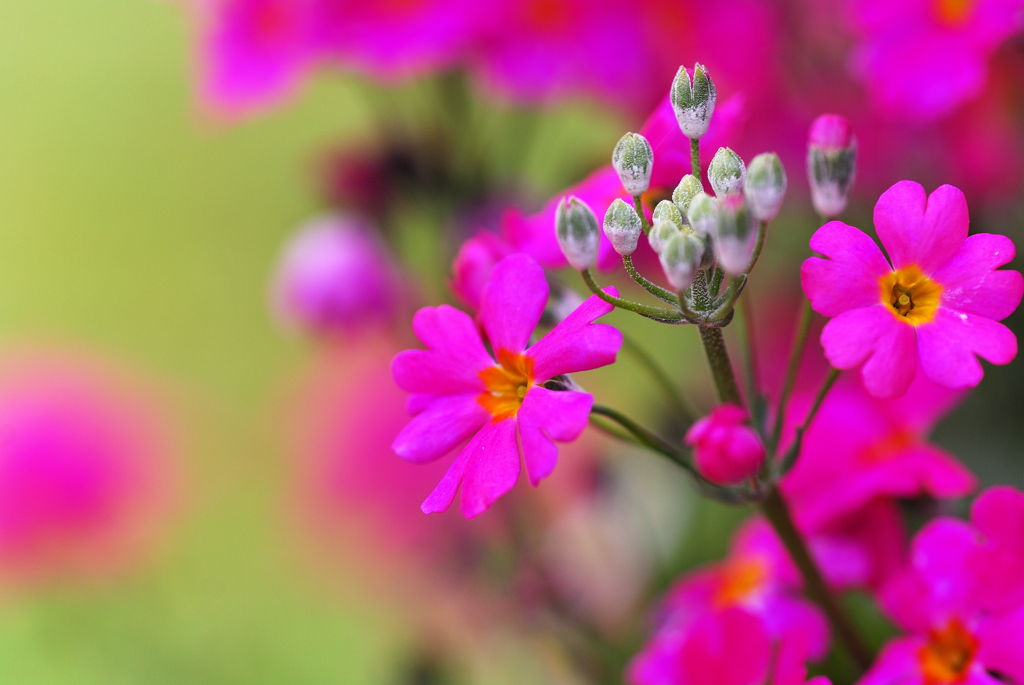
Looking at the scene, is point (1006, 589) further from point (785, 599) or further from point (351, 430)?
point (351, 430)

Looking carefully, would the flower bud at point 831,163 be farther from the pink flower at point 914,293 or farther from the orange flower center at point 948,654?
the orange flower center at point 948,654

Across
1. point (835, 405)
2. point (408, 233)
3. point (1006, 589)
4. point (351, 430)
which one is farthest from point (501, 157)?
point (1006, 589)

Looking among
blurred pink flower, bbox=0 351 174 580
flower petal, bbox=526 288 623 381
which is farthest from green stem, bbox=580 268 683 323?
blurred pink flower, bbox=0 351 174 580

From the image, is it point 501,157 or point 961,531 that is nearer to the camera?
point 961,531

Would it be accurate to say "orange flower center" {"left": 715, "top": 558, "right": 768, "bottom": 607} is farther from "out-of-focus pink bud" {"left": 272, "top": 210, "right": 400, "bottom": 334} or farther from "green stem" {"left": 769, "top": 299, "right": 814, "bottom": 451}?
"out-of-focus pink bud" {"left": 272, "top": 210, "right": 400, "bottom": 334}

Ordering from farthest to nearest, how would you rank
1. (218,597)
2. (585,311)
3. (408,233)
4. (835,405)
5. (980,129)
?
(218,597) < (408,233) < (980,129) < (835,405) < (585,311)

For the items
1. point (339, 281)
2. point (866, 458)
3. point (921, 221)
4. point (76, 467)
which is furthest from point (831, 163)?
point (76, 467)
